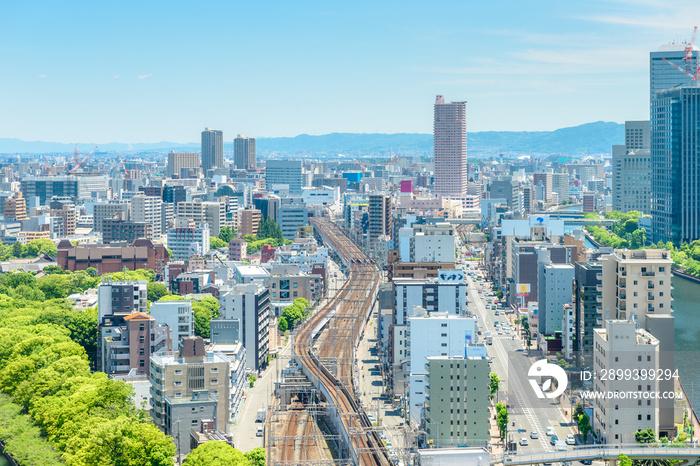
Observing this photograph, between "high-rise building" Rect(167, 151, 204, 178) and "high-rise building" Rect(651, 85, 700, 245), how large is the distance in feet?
267

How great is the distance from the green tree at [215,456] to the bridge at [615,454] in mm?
4445

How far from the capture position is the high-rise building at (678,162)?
52.2 m

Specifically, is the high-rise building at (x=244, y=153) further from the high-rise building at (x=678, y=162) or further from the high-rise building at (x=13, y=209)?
the high-rise building at (x=678, y=162)

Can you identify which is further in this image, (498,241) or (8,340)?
(498,241)

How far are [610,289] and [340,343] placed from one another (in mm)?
10864

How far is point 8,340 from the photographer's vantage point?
1014 inches

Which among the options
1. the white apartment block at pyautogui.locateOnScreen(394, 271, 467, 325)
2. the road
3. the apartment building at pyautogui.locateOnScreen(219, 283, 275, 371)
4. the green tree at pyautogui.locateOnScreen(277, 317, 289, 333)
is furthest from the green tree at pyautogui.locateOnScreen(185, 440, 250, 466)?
the green tree at pyautogui.locateOnScreen(277, 317, 289, 333)

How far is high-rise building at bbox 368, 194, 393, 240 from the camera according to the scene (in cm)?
5812

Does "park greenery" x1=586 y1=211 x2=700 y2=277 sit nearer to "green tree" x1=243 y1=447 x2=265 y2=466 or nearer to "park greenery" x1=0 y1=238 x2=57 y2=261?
"green tree" x1=243 y1=447 x2=265 y2=466

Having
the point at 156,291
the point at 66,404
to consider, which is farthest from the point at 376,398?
the point at 156,291

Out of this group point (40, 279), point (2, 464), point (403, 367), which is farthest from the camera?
point (40, 279)

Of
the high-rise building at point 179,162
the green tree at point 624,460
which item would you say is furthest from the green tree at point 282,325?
the high-rise building at point 179,162

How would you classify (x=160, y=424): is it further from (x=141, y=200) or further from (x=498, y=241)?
(x=141, y=200)

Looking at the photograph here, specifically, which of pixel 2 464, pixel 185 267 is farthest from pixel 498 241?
pixel 2 464
